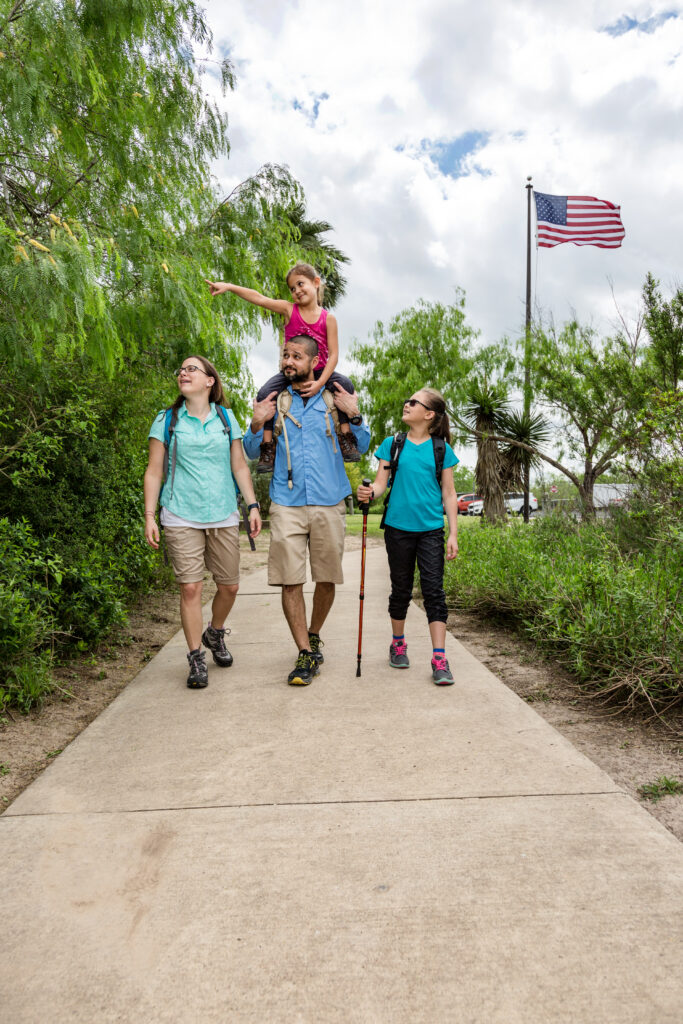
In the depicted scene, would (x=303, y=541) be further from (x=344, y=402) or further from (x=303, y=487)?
(x=344, y=402)

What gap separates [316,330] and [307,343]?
16cm

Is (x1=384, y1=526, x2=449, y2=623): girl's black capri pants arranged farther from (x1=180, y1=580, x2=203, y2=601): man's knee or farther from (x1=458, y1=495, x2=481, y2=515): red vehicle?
(x1=458, y1=495, x2=481, y2=515): red vehicle

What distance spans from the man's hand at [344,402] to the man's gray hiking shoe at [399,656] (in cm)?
155

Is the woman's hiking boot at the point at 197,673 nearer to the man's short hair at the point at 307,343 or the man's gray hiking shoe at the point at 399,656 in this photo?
the man's gray hiking shoe at the point at 399,656

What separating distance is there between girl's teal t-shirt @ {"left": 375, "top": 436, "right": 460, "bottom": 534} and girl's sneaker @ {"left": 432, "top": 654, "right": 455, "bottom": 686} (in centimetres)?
83

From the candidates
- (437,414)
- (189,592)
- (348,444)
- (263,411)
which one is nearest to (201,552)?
(189,592)

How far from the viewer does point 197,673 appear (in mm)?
4738

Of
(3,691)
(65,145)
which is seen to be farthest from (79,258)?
(3,691)

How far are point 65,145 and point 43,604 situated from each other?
11.3 feet

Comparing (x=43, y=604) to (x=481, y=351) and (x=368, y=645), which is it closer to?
(x=368, y=645)

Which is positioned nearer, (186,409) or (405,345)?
(186,409)

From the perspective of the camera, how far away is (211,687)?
4781 millimetres

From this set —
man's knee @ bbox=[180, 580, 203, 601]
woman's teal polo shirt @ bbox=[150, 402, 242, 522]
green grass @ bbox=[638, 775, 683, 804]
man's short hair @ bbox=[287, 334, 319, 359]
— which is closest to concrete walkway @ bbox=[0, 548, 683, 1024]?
green grass @ bbox=[638, 775, 683, 804]

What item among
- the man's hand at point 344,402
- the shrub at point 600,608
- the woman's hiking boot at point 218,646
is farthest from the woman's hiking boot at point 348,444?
the shrub at point 600,608
